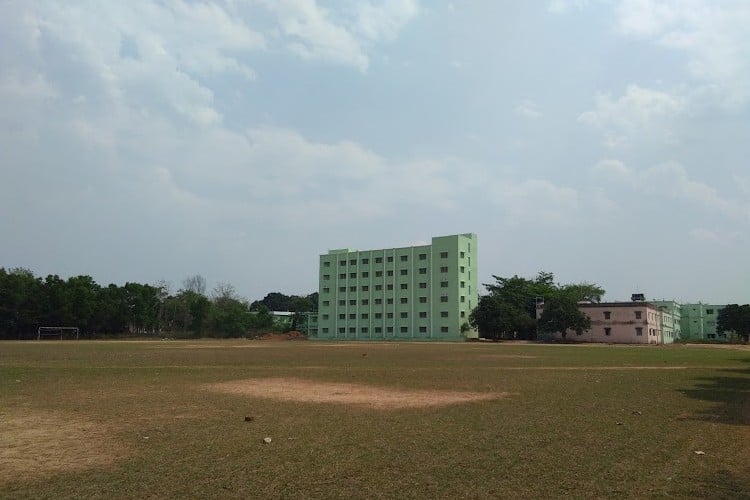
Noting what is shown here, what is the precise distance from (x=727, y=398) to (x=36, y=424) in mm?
15806

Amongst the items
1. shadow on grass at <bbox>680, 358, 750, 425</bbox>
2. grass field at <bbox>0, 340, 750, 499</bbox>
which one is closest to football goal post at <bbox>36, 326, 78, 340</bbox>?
grass field at <bbox>0, 340, 750, 499</bbox>

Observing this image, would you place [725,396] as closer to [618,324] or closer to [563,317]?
[563,317]

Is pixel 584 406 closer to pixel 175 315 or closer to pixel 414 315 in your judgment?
pixel 414 315

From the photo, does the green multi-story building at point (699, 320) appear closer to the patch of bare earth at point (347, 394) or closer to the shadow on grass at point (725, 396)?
the shadow on grass at point (725, 396)

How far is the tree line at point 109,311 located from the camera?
84250 millimetres

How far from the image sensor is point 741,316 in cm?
9900

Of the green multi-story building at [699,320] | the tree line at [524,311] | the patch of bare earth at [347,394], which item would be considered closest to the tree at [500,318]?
the tree line at [524,311]

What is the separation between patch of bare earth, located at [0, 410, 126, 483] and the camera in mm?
7027

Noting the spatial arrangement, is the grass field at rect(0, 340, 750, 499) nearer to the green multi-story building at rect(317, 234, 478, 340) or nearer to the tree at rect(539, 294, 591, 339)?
the tree at rect(539, 294, 591, 339)

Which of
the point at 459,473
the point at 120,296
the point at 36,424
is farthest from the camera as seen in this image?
the point at 120,296

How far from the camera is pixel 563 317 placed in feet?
265

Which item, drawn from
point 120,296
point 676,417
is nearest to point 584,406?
point 676,417

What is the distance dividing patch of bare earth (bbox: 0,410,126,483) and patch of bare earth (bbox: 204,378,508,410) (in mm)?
4938

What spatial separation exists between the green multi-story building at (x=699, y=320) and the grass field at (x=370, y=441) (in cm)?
13318
